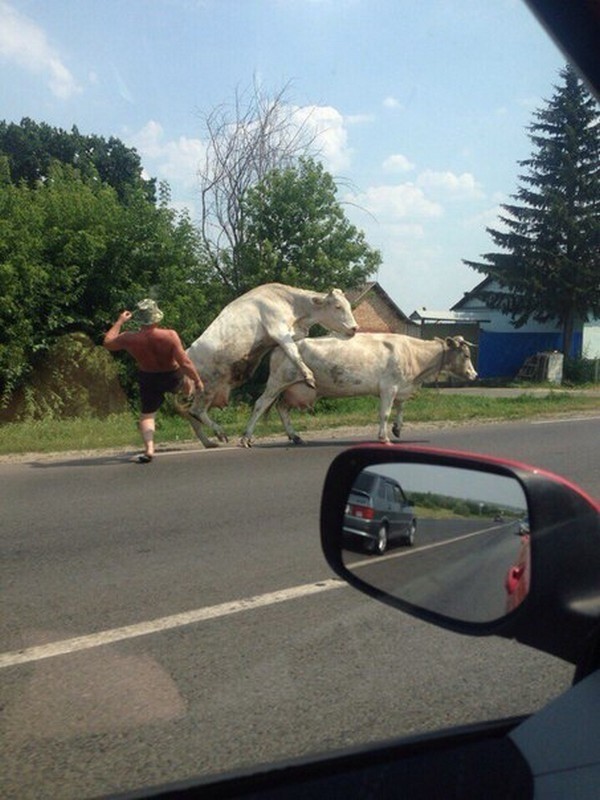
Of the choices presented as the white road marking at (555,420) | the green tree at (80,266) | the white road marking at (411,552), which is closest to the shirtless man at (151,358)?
the green tree at (80,266)

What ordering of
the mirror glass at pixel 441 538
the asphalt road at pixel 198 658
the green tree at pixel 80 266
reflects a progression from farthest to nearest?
the green tree at pixel 80 266 < the asphalt road at pixel 198 658 < the mirror glass at pixel 441 538

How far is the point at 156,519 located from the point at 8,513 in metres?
1.25

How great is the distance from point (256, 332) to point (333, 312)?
1.07 metres

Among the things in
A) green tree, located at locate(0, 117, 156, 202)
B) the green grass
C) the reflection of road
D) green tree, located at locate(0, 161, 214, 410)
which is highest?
green tree, located at locate(0, 117, 156, 202)

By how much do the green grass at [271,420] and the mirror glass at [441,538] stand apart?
34.3ft

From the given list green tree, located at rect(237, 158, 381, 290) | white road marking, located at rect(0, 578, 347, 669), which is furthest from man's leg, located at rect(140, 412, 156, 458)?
green tree, located at rect(237, 158, 381, 290)

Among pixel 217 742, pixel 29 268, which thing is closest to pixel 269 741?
pixel 217 742

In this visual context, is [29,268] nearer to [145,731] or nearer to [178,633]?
[178,633]

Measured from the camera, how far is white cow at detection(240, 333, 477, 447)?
13.8 m

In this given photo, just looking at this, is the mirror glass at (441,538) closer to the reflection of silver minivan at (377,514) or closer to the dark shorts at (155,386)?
the reflection of silver minivan at (377,514)

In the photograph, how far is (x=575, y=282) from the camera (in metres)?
21.4

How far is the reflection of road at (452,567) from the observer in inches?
89.8

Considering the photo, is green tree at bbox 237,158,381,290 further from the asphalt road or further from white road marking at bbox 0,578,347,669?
white road marking at bbox 0,578,347,669

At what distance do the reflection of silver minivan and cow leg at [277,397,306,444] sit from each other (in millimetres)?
10821
